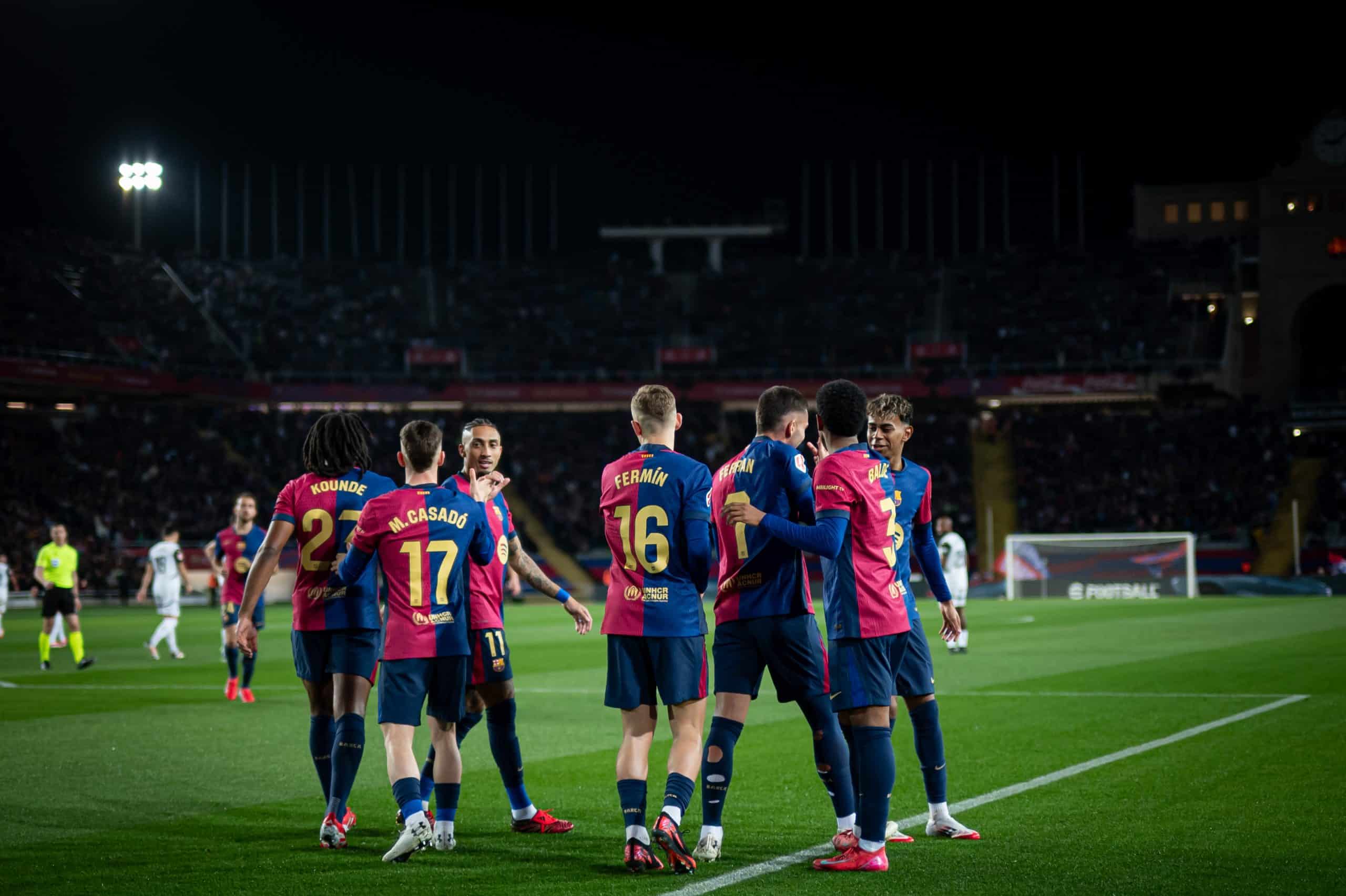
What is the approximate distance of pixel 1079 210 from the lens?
73.9 meters

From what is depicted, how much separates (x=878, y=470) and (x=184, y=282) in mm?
62462

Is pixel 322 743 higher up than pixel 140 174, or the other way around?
pixel 140 174

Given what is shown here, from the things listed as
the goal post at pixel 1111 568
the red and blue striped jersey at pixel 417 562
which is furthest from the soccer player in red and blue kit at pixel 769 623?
the goal post at pixel 1111 568

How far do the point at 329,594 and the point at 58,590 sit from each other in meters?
16.4

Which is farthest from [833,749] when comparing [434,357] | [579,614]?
[434,357]

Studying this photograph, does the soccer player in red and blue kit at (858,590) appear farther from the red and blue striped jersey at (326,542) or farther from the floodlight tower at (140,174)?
the floodlight tower at (140,174)

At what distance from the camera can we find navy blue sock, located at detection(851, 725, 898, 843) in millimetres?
6883

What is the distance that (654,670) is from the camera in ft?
23.7

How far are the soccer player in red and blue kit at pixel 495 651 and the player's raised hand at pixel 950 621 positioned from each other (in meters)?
2.10

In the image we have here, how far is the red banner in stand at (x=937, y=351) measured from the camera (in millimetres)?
62156

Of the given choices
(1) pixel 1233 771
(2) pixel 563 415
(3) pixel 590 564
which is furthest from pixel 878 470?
(2) pixel 563 415

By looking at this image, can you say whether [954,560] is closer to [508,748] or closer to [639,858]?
[508,748]

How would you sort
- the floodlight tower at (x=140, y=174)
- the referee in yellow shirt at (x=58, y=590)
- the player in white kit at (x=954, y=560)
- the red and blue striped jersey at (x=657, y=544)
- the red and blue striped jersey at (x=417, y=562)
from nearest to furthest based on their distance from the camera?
1. the red and blue striped jersey at (x=657, y=544)
2. the red and blue striped jersey at (x=417, y=562)
3. the referee in yellow shirt at (x=58, y=590)
4. the player in white kit at (x=954, y=560)
5. the floodlight tower at (x=140, y=174)

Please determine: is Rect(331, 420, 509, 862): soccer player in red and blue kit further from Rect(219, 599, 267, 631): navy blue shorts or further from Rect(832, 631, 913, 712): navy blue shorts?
Rect(219, 599, 267, 631): navy blue shorts
